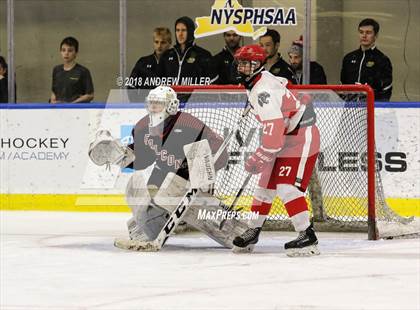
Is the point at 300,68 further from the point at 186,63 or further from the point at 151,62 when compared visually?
the point at 151,62

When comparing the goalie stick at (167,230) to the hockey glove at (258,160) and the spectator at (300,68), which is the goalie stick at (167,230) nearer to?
the hockey glove at (258,160)

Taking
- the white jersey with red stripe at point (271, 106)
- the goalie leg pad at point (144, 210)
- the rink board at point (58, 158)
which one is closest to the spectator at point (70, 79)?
the rink board at point (58, 158)

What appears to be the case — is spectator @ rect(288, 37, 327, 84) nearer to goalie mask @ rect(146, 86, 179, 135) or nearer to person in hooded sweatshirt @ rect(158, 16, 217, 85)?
person in hooded sweatshirt @ rect(158, 16, 217, 85)

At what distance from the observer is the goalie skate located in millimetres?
6297

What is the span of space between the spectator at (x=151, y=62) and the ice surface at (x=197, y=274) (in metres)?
1.68

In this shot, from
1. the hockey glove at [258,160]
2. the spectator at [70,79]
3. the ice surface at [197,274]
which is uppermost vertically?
the spectator at [70,79]

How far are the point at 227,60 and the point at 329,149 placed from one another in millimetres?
1545

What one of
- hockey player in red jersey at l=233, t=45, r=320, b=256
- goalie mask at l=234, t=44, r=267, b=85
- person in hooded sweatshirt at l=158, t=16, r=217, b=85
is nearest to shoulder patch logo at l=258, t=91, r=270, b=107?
hockey player in red jersey at l=233, t=45, r=320, b=256

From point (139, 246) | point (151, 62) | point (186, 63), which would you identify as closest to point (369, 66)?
point (186, 63)

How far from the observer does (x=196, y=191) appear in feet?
21.2

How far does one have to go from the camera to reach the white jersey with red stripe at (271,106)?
20.4 ft

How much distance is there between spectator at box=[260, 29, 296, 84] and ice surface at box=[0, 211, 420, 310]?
1.58 meters

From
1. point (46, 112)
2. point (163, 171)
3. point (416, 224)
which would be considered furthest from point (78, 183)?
point (416, 224)

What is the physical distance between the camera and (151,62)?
8.98 meters
